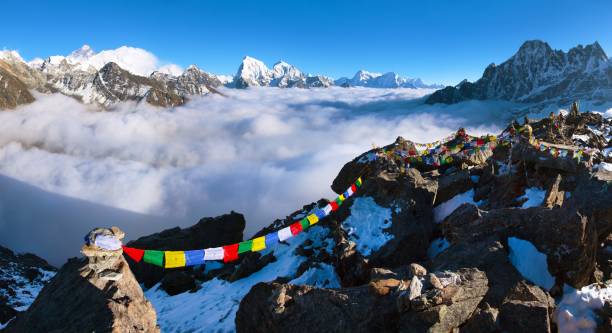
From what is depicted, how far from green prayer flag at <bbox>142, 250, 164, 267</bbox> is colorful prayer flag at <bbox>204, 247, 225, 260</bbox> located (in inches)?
83.5

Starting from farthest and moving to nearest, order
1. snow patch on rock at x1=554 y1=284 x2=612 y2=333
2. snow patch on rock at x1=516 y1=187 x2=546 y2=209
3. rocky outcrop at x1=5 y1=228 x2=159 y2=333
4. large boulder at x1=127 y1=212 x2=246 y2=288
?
large boulder at x1=127 y1=212 x2=246 y2=288, snow patch on rock at x1=516 y1=187 x2=546 y2=209, snow patch on rock at x1=554 y1=284 x2=612 y2=333, rocky outcrop at x1=5 y1=228 x2=159 y2=333

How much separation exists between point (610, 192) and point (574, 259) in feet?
16.4

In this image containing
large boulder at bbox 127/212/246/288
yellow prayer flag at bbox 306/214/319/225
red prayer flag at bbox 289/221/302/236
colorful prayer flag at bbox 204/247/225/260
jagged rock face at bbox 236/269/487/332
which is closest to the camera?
jagged rock face at bbox 236/269/487/332

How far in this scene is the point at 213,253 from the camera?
18.0m

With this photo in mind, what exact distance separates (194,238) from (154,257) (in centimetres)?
3315

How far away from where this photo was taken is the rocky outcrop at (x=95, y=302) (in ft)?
34.7

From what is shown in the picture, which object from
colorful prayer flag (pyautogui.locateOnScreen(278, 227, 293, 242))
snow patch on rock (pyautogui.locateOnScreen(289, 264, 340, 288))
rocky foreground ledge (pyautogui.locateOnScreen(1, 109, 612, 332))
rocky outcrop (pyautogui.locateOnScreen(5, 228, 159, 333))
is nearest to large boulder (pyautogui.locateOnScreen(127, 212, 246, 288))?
rocky foreground ledge (pyautogui.locateOnScreen(1, 109, 612, 332))

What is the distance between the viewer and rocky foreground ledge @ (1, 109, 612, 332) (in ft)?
35.8

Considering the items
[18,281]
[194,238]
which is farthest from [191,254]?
[18,281]

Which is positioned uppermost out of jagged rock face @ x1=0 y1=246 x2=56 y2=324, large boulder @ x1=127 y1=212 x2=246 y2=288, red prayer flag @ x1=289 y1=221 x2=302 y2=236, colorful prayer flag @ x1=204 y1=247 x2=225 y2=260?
colorful prayer flag @ x1=204 y1=247 x2=225 y2=260

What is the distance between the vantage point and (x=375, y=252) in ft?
69.6

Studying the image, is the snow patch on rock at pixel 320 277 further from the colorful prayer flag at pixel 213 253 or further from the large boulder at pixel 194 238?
the large boulder at pixel 194 238

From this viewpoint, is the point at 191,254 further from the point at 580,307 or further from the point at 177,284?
the point at 177,284

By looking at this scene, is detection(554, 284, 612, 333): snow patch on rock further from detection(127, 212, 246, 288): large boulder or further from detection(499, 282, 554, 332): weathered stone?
detection(127, 212, 246, 288): large boulder
